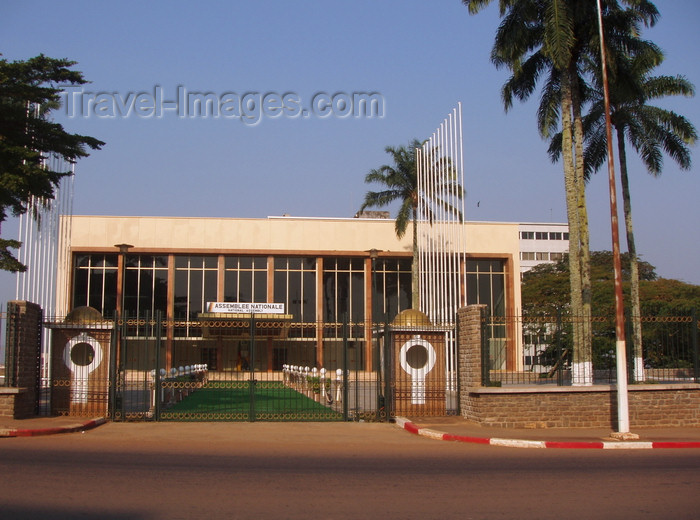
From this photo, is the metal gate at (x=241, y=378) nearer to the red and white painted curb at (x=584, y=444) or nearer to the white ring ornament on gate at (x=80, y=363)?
the white ring ornament on gate at (x=80, y=363)

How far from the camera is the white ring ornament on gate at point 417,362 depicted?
1953cm

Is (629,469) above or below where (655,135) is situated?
below

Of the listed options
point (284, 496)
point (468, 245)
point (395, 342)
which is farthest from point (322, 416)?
point (468, 245)

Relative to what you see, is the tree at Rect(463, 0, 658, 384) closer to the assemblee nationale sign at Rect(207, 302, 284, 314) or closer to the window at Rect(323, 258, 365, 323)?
the assemblee nationale sign at Rect(207, 302, 284, 314)

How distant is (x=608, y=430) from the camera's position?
17625 millimetres

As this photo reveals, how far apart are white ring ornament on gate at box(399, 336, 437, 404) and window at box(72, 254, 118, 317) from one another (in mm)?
31995

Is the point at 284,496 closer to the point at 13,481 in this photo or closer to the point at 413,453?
the point at 13,481

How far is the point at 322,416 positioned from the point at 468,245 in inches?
1226

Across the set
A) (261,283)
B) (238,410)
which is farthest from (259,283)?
(238,410)

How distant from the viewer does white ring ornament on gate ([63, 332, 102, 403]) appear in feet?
61.9

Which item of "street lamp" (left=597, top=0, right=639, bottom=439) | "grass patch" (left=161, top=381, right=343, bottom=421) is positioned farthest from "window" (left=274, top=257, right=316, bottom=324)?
"street lamp" (left=597, top=0, right=639, bottom=439)

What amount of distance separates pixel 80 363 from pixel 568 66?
1696cm

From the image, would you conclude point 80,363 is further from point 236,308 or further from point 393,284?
point 393,284

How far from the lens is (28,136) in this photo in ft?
67.9
